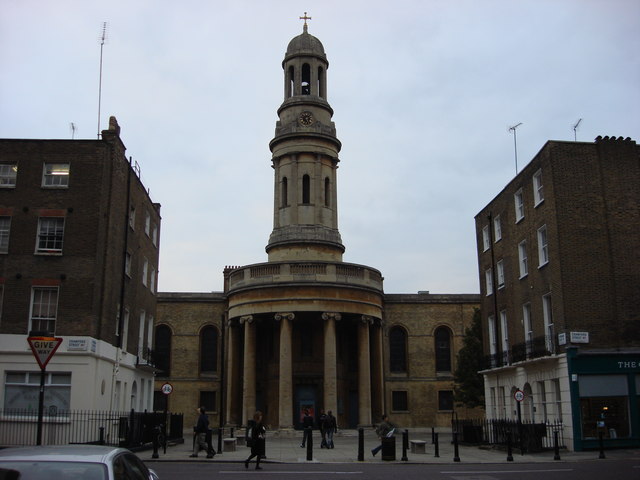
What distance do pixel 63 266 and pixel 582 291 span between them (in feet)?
65.8

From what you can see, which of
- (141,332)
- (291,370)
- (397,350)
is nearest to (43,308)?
(141,332)

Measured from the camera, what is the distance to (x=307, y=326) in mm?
45188

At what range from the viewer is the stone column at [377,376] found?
44.5 metres

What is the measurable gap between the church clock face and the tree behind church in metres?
17.2

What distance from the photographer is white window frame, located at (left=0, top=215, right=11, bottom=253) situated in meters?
27.4

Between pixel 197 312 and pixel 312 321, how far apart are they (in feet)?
33.6

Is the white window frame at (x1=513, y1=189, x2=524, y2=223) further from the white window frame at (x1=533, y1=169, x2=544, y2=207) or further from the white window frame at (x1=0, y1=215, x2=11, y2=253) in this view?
the white window frame at (x1=0, y1=215, x2=11, y2=253)

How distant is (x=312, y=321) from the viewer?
4506 cm

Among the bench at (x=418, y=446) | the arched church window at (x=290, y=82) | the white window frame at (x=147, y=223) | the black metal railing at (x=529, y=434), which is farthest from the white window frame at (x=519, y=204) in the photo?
the arched church window at (x=290, y=82)

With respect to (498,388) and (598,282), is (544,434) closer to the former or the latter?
(598,282)

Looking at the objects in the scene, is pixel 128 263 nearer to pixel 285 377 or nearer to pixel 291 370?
pixel 285 377

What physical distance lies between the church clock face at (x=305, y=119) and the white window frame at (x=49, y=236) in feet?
73.8

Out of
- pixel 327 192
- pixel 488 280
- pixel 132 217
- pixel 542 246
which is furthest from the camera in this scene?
pixel 327 192

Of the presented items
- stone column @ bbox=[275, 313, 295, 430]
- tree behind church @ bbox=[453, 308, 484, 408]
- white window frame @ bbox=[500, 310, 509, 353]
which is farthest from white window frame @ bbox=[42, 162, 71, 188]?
tree behind church @ bbox=[453, 308, 484, 408]
